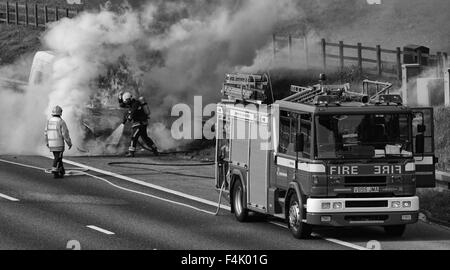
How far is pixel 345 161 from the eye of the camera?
63.2ft

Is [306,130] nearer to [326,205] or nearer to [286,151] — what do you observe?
[286,151]

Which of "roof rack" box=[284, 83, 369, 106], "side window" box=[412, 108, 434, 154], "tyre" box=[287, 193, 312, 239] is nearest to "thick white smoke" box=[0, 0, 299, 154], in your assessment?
"roof rack" box=[284, 83, 369, 106]

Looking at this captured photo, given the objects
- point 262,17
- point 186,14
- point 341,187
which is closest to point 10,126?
point 186,14

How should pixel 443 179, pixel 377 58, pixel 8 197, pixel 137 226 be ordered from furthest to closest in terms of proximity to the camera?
pixel 377 58, pixel 8 197, pixel 443 179, pixel 137 226

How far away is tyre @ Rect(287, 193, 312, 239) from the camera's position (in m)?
19.5

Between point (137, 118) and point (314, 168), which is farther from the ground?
point (137, 118)

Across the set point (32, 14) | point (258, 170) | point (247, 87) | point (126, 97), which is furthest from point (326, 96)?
point (32, 14)

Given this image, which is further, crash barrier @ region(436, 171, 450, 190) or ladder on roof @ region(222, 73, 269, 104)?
crash barrier @ region(436, 171, 450, 190)

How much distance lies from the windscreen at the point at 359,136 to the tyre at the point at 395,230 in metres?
1.38

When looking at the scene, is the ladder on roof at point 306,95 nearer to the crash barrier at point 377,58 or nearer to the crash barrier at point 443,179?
the crash barrier at point 443,179

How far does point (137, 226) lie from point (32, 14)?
50404 mm

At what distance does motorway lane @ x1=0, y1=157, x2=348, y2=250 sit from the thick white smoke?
7073 millimetres

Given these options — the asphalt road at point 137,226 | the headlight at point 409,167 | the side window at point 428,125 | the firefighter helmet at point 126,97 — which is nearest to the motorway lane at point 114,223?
the asphalt road at point 137,226

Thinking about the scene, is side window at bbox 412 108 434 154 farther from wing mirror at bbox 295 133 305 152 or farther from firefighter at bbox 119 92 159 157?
firefighter at bbox 119 92 159 157
